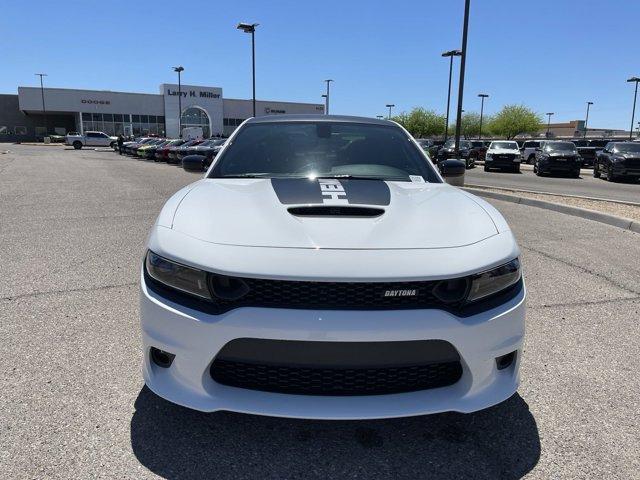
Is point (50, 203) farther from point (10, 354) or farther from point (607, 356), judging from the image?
point (607, 356)


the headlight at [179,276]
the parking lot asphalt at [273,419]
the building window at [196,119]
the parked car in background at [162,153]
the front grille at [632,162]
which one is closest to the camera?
the headlight at [179,276]

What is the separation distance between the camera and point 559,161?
72.4ft

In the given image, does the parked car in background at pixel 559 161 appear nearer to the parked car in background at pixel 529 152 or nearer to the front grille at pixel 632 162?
the front grille at pixel 632 162

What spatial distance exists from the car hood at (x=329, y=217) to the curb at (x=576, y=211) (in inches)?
249

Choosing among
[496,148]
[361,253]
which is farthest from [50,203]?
[496,148]

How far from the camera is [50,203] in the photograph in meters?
10.1

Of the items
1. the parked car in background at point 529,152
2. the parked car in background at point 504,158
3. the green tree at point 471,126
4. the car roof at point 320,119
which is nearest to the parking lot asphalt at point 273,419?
the car roof at point 320,119

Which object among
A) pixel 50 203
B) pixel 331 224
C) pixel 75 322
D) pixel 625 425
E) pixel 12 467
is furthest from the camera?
pixel 50 203

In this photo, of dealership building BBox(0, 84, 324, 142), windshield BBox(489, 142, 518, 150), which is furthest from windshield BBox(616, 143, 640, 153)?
dealership building BBox(0, 84, 324, 142)

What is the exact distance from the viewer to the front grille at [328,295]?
79.0 inches

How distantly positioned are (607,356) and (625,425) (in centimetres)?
91

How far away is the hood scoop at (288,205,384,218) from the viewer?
7.98 feet

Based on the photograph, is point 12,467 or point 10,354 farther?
point 10,354

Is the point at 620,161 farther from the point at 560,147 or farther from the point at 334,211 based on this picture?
the point at 334,211
